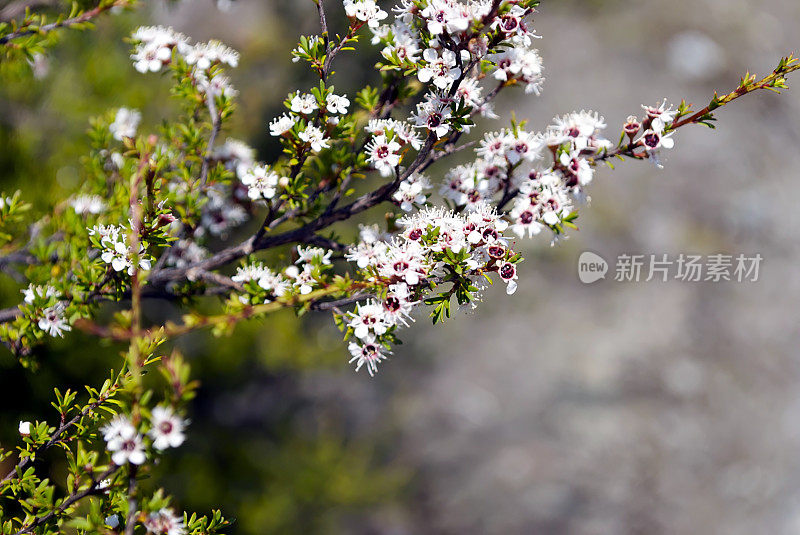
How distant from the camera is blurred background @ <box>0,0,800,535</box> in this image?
4.09 meters

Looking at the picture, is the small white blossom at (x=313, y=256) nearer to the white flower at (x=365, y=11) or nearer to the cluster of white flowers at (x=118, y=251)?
the cluster of white flowers at (x=118, y=251)

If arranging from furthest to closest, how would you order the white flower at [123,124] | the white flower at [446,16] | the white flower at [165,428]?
1. the white flower at [123,124]
2. the white flower at [446,16]
3. the white flower at [165,428]

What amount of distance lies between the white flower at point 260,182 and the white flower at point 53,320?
646 mm

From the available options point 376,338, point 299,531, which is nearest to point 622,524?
point 299,531

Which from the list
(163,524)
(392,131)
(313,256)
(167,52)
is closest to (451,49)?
(392,131)

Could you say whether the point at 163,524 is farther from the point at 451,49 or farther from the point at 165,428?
the point at 451,49

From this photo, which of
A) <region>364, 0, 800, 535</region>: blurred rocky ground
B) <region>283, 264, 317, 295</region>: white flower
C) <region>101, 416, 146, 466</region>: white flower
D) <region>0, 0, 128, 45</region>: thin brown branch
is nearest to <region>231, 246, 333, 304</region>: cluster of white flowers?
<region>283, 264, 317, 295</region>: white flower

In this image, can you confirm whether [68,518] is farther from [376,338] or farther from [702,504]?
[702,504]

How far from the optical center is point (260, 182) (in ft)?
5.56

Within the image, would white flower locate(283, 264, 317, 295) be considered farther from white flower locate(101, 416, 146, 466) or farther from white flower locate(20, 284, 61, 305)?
white flower locate(20, 284, 61, 305)

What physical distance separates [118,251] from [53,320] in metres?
0.36

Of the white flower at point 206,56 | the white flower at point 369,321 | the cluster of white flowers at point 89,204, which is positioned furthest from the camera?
the cluster of white flowers at point 89,204

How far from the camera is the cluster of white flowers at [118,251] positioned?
1538 mm

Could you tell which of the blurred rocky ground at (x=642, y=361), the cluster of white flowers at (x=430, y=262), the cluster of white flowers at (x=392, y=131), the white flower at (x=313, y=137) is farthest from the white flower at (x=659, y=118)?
the blurred rocky ground at (x=642, y=361)
